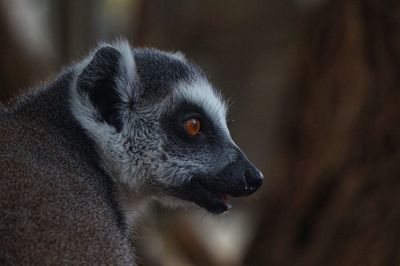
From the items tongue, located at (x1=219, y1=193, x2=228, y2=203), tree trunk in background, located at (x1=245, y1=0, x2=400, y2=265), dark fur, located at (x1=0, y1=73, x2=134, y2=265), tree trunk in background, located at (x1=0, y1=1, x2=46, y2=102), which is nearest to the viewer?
dark fur, located at (x1=0, y1=73, x2=134, y2=265)

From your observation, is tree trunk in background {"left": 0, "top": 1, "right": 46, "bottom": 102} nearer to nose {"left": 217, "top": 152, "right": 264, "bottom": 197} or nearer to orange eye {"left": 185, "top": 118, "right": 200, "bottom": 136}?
orange eye {"left": 185, "top": 118, "right": 200, "bottom": 136}

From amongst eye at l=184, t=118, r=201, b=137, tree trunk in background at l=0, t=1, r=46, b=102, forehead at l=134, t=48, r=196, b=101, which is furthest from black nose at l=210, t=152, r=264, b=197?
tree trunk in background at l=0, t=1, r=46, b=102

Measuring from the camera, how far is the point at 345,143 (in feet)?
23.0

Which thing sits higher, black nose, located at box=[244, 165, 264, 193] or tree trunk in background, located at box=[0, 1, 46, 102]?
black nose, located at box=[244, 165, 264, 193]

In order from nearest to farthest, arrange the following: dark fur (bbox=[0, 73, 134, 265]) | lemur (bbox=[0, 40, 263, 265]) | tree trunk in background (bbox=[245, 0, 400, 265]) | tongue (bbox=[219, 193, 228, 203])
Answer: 1. dark fur (bbox=[0, 73, 134, 265])
2. lemur (bbox=[0, 40, 263, 265])
3. tongue (bbox=[219, 193, 228, 203])
4. tree trunk in background (bbox=[245, 0, 400, 265])

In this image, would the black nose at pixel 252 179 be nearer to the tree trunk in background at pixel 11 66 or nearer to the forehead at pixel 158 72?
the forehead at pixel 158 72

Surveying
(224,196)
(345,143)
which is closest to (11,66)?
(345,143)

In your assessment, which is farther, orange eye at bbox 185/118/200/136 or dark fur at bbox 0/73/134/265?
orange eye at bbox 185/118/200/136

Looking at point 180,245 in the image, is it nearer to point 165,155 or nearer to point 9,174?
point 165,155

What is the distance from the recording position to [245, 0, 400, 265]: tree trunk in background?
22.4 ft

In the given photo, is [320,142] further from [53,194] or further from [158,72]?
[53,194]

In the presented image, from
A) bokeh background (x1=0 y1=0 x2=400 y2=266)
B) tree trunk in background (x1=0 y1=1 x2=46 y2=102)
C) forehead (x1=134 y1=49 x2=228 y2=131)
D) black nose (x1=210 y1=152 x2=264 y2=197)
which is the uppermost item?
forehead (x1=134 y1=49 x2=228 y2=131)

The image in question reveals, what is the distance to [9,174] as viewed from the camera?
3.59 meters

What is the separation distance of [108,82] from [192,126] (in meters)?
0.48
